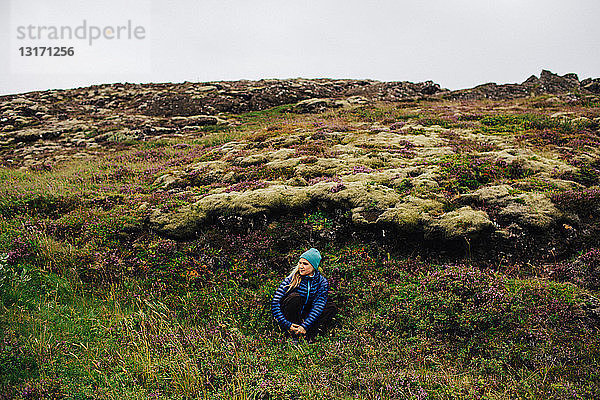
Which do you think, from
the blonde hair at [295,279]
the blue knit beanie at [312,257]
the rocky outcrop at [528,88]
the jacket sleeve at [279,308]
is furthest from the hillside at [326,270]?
the rocky outcrop at [528,88]

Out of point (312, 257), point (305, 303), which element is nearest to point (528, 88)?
point (312, 257)

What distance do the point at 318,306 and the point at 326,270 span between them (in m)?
1.69

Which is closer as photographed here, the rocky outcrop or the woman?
the woman

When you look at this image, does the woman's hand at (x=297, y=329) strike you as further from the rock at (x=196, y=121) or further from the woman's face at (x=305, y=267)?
the rock at (x=196, y=121)

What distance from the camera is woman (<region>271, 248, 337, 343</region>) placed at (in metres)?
7.24

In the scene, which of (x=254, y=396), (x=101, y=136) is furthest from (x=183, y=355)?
(x=101, y=136)

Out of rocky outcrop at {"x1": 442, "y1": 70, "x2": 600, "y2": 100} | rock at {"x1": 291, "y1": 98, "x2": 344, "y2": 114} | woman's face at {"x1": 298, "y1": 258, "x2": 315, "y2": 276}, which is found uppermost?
rocky outcrop at {"x1": 442, "y1": 70, "x2": 600, "y2": 100}

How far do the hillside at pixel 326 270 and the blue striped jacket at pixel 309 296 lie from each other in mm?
427

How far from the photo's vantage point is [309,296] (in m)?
7.59

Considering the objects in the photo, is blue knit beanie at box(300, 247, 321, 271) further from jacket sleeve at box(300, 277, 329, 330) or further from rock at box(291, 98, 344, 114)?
rock at box(291, 98, 344, 114)

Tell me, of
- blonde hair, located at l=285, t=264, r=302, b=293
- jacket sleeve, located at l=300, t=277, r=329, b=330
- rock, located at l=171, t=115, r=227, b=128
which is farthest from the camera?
rock, located at l=171, t=115, r=227, b=128

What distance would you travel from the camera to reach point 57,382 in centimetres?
543

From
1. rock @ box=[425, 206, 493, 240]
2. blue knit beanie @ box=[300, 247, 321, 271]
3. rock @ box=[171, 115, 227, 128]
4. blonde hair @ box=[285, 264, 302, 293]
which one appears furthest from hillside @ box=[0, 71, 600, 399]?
rock @ box=[171, 115, 227, 128]

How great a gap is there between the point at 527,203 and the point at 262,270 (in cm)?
755
